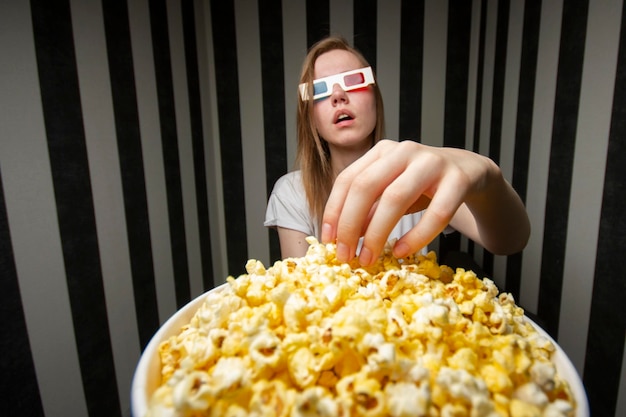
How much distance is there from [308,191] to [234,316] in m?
0.99

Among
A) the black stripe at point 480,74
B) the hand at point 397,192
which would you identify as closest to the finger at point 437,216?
the hand at point 397,192

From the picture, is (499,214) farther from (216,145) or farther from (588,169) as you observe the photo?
(216,145)

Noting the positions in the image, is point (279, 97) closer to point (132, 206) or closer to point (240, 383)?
point (132, 206)

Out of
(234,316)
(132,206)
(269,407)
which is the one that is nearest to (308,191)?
(132,206)

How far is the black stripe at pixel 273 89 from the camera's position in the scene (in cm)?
183

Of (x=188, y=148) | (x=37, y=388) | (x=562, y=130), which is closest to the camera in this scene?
(x=37, y=388)

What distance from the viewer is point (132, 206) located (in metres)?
1.29

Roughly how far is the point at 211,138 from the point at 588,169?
1.84 m

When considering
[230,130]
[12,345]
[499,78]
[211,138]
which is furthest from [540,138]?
[12,345]

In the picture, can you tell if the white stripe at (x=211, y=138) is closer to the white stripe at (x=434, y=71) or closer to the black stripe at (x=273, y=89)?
the black stripe at (x=273, y=89)

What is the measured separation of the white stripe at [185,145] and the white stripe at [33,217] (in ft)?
2.50

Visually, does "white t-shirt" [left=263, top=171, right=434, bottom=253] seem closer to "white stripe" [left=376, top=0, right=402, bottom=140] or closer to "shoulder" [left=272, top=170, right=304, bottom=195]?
"shoulder" [left=272, top=170, right=304, bottom=195]

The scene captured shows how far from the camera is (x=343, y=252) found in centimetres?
49

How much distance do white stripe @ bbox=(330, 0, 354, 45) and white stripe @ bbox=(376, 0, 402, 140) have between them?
154 millimetres
